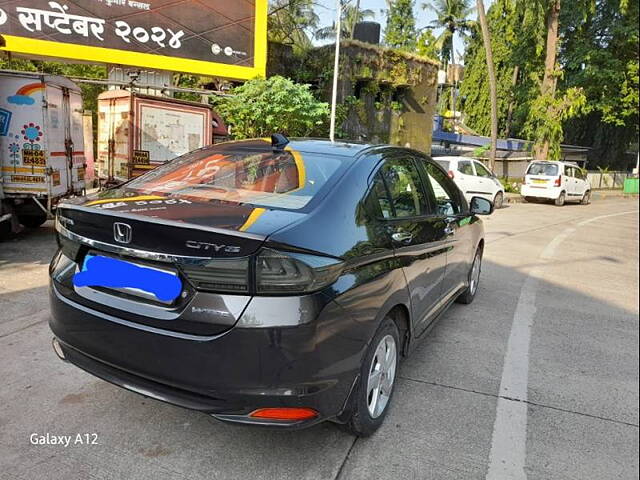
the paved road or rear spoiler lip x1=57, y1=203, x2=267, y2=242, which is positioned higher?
rear spoiler lip x1=57, y1=203, x2=267, y2=242

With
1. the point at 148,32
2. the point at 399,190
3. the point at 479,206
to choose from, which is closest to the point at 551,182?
the point at 148,32

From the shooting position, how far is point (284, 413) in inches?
81.9

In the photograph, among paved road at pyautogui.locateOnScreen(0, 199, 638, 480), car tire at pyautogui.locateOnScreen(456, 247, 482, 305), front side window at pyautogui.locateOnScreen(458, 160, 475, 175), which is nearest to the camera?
paved road at pyautogui.locateOnScreen(0, 199, 638, 480)

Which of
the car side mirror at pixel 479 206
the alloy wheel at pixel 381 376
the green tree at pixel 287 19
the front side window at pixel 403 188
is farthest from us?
the green tree at pixel 287 19

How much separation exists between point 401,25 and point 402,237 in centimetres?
4536

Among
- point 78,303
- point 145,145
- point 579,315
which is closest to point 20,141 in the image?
point 145,145

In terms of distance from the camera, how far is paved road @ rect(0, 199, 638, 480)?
2396 millimetres

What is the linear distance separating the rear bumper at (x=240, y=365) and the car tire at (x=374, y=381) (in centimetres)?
21

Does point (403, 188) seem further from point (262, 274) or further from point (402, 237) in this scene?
point (262, 274)

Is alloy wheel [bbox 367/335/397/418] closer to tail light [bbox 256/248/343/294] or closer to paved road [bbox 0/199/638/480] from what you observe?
paved road [bbox 0/199/638/480]

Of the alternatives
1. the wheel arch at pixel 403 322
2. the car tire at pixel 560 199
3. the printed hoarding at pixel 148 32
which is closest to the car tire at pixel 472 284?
the wheel arch at pixel 403 322

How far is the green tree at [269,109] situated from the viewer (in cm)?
1306

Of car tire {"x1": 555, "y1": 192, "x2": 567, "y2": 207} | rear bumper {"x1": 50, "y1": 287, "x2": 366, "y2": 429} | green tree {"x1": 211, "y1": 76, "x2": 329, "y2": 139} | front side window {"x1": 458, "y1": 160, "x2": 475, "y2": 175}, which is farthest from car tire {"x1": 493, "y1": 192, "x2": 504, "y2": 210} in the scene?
rear bumper {"x1": 50, "y1": 287, "x2": 366, "y2": 429}

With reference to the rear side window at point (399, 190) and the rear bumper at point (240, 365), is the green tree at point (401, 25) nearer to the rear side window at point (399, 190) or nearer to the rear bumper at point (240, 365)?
the rear side window at point (399, 190)
